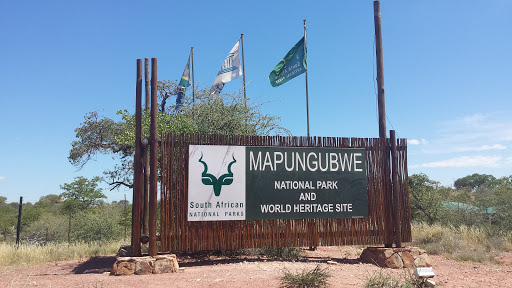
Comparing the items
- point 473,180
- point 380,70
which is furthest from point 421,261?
point 473,180

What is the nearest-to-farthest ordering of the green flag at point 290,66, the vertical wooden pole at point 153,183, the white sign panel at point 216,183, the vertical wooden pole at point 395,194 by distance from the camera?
the vertical wooden pole at point 153,183
the white sign panel at point 216,183
the vertical wooden pole at point 395,194
the green flag at point 290,66

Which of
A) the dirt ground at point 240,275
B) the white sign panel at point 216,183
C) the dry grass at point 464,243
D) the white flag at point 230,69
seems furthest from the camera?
the white flag at point 230,69

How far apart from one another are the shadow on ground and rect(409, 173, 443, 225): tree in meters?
15.1

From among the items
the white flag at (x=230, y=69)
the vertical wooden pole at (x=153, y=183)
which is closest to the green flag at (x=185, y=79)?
the white flag at (x=230, y=69)

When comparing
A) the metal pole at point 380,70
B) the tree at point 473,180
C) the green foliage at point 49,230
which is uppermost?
the metal pole at point 380,70

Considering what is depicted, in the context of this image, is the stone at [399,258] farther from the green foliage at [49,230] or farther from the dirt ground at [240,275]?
the green foliage at [49,230]

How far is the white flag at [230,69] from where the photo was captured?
17.7 metres

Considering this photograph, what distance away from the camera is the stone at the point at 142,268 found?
337 inches

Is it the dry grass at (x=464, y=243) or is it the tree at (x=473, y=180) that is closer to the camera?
the dry grass at (x=464, y=243)

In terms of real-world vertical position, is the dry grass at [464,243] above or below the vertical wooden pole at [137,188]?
below

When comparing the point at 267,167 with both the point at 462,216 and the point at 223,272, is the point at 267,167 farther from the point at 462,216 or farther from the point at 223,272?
the point at 462,216

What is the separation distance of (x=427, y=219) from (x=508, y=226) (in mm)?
4482

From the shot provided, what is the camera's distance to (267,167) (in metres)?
9.88

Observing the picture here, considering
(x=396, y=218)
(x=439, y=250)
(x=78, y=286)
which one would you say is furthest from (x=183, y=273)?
(x=439, y=250)
